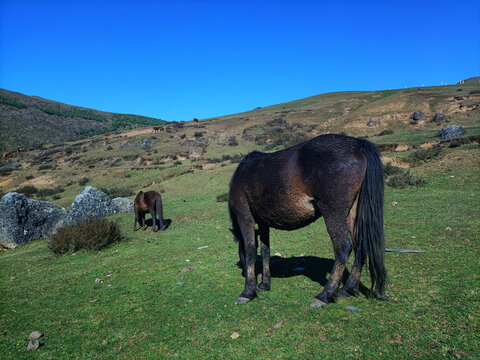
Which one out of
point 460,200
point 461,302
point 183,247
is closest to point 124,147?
point 183,247

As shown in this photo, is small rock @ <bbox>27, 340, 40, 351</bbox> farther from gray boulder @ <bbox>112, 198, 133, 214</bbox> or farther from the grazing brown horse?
gray boulder @ <bbox>112, 198, 133, 214</bbox>

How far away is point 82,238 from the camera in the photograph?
10.1 meters

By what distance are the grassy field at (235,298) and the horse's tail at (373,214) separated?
1.61ft

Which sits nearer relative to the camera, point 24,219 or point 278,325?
point 278,325

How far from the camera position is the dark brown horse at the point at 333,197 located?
432 centimetres

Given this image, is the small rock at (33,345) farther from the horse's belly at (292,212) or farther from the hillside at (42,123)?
the hillside at (42,123)

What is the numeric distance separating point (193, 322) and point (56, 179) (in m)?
37.2

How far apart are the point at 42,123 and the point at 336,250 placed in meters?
98.3

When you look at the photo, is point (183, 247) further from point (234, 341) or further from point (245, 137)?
point (245, 137)

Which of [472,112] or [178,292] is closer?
[178,292]

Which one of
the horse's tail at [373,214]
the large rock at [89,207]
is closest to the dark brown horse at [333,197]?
the horse's tail at [373,214]

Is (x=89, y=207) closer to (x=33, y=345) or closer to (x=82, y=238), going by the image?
(x=82, y=238)

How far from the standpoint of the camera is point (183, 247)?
361 inches

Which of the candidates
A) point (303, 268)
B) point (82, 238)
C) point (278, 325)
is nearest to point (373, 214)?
point (278, 325)
